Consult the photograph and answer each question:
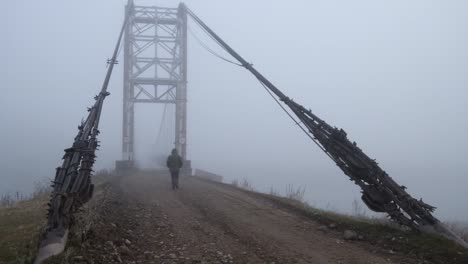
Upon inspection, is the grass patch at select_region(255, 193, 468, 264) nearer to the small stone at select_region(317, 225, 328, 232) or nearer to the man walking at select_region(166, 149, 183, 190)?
the small stone at select_region(317, 225, 328, 232)

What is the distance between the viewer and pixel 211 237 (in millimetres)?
8047

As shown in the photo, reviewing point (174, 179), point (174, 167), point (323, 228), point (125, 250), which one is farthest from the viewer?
point (174, 167)

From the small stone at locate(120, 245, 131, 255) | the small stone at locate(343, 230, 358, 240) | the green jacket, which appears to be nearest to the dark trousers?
the green jacket

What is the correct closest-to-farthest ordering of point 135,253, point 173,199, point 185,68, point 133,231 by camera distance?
point 135,253
point 133,231
point 173,199
point 185,68

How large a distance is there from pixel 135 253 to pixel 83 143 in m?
2.43

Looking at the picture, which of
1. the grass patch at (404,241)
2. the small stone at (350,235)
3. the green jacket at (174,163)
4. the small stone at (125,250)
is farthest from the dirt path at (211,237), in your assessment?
the green jacket at (174,163)

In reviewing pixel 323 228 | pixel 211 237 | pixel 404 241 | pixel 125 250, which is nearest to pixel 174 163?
pixel 323 228

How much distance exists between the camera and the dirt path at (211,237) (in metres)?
6.80

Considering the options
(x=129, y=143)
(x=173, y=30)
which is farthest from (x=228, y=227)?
(x=173, y=30)

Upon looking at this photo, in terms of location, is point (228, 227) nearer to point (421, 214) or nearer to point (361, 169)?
point (361, 169)

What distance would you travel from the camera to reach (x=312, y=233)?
351 inches

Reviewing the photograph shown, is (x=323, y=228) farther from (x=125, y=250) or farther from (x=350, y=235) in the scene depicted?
(x=125, y=250)

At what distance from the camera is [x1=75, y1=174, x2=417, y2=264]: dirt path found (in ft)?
22.3

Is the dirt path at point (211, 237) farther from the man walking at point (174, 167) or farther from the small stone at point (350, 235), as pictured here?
the man walking at point (174, 167)
